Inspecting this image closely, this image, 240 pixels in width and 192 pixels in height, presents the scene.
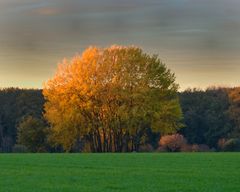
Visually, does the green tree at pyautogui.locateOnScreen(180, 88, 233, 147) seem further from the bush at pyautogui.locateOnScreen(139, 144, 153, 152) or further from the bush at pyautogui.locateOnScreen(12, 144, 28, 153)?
the bush at pyautogui.locateOnScreen(12, 144, 28, 153)

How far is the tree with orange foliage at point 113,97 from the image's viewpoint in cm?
6612

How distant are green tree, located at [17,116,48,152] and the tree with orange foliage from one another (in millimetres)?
2451

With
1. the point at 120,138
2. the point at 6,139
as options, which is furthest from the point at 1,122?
the point at 120,138

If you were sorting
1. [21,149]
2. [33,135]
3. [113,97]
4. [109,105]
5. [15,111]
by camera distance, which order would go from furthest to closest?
[15,111] < [21,149] < [33,135] < [109,105] < [113,97]

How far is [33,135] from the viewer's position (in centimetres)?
7044

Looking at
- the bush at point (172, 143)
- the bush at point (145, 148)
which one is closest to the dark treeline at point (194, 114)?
the bush at point (145, 148)

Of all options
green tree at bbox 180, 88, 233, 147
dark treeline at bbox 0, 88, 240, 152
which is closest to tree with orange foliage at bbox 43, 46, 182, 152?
dark treeline at bbox 0, 88, 240, 152

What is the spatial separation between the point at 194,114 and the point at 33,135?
85.4 feet

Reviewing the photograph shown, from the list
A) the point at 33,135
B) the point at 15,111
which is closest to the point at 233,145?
the point at 33,135

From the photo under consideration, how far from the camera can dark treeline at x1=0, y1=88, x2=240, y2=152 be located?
82.6 m

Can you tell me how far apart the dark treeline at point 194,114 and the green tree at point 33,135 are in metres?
6.32

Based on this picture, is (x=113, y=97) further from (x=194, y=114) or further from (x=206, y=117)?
(x=194, y=114)

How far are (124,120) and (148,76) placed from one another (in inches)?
212

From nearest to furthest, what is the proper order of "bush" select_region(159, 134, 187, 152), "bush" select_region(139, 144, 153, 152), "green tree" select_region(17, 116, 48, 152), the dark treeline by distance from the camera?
"bush" select_region(159, 134, 187, 152) → "green tree" select_region(17, 116, 48, 152) → "bush" select_region(139, 144, 153, 152) → the dark treeline
